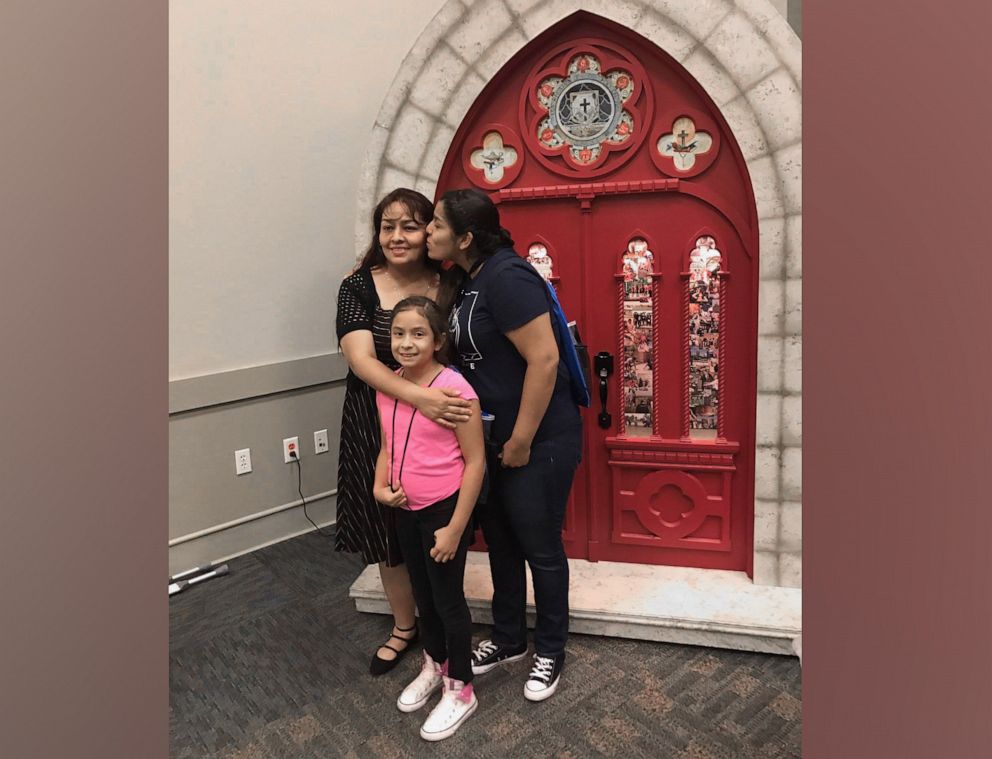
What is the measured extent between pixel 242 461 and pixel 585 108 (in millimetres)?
2136

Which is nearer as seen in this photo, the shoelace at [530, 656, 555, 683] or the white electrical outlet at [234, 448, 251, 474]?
the shoelace at [530, 656, 555, 683]

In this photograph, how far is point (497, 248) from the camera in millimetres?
1986

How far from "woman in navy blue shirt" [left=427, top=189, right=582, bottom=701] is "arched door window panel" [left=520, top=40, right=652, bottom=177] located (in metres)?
0.74

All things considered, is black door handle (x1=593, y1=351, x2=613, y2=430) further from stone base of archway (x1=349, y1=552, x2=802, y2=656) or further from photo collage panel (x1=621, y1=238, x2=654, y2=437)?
stone base of archway (x1=349, y1=552, x2=802, y2=656)

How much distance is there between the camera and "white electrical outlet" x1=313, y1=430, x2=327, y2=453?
3.47 meters

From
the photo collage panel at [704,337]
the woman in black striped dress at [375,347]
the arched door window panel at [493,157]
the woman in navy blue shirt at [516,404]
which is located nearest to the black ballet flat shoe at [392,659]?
the woman in black striped dress at [375,347]

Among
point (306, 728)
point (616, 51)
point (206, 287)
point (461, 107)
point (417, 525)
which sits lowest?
point (306, 728)

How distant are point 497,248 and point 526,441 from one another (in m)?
0.56

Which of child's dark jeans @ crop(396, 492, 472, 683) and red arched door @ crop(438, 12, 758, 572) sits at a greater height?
red arched door @ crop(438, 12, 758, 572)

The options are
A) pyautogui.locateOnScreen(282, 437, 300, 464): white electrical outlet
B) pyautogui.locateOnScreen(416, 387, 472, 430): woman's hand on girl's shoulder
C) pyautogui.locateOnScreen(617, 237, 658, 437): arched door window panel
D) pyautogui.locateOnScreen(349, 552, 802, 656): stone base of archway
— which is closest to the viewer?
pyautogui.locateOnScreen(416, 387, 472, 430): woman's hand on girl's shoulder

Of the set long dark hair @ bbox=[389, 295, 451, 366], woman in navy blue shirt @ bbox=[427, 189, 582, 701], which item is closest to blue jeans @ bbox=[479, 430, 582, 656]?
woman in navy blue shirt @ bbox=[427, 189, 582, 701]

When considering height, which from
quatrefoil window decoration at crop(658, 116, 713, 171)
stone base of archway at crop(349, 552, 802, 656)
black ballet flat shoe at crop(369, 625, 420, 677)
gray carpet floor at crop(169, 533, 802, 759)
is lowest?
gray carpet floor at crop(169, 533, 802, 759)
